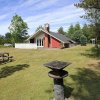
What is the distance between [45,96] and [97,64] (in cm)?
825

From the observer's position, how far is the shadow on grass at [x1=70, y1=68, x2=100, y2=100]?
9.65 metres

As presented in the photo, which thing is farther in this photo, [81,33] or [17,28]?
[81,33]

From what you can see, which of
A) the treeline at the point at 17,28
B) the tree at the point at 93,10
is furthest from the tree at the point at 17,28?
the tree at the point at 93,10

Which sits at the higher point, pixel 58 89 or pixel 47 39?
pixel 47 39

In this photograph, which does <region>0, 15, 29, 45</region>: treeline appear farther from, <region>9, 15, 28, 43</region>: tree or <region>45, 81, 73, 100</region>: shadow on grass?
<region>45, 81, 73, 100</region>: shadow on grass

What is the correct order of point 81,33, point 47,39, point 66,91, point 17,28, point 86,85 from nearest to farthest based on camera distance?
point 66,91 → point 86,85 → point 47,39 → point 17,28 → point 81,33

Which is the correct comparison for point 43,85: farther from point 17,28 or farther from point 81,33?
point 81,33

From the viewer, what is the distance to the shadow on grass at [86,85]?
965 centimetres

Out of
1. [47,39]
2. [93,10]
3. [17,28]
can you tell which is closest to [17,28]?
[17,28]

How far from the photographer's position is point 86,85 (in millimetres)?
→ 11234

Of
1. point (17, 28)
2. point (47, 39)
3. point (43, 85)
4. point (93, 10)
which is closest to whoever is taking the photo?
point (43, 85)

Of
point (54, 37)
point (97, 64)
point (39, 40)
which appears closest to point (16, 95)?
point (97, 64)

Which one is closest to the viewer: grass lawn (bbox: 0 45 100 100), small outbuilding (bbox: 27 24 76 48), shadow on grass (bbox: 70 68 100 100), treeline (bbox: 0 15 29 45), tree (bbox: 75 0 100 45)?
shadow on grass (bbox: 70 68 100 100)

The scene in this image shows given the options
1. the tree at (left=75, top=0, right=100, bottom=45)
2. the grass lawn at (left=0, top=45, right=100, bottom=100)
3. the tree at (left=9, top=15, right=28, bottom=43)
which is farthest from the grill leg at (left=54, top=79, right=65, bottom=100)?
the tree at (left=9, top=15, right=28, bottom=43)
